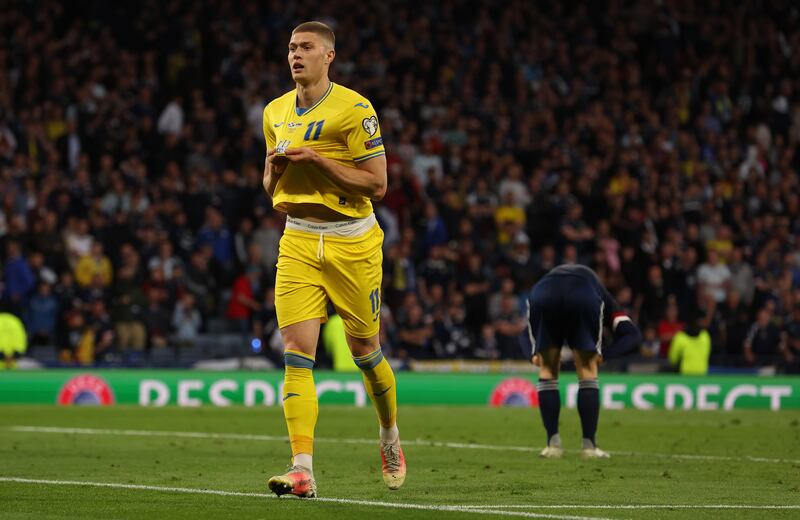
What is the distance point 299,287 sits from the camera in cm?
889

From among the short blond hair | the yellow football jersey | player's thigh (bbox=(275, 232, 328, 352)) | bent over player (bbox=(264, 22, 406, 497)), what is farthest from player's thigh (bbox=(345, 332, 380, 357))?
the short blond hair

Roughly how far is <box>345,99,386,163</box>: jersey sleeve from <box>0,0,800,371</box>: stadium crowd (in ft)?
43.8

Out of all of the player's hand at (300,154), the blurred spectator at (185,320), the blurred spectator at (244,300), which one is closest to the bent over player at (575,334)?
the player's hand at (300,154)

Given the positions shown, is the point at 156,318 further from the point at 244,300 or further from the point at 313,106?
the point at 313,106

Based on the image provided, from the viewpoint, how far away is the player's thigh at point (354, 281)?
902cm

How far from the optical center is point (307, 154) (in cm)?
860

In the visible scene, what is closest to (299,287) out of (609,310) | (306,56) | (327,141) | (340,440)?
(327,141)

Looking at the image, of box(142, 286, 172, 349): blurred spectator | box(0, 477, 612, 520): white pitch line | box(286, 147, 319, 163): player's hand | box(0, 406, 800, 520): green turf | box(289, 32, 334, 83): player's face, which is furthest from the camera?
box(142, 286, 172, 349): blurred spectator

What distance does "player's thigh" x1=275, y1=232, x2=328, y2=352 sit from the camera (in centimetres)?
885

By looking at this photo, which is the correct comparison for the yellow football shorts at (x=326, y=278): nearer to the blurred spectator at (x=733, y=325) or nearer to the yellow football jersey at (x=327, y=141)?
the yellow football jersey at (x=327, y=141)

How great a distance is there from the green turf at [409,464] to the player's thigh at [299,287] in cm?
109

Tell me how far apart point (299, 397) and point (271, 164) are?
1448 mm

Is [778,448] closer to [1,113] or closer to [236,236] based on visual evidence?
[236,236]

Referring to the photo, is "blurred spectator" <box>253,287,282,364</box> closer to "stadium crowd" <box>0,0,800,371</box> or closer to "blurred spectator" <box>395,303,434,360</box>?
"stadium crowd" <box>0,0,800,371</box>
